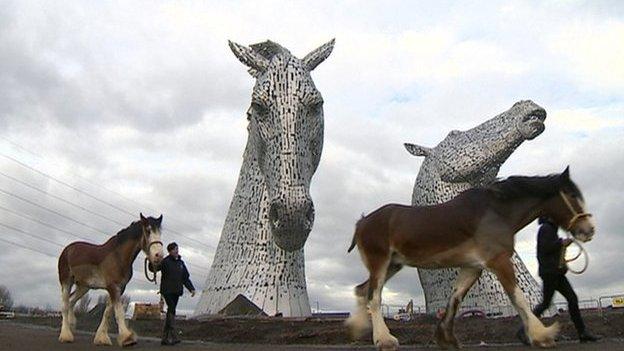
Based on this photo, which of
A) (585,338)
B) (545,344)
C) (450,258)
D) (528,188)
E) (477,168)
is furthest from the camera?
(477,168)

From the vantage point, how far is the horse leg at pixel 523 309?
5723 mm

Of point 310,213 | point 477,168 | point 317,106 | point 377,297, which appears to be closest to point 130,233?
point 377,297

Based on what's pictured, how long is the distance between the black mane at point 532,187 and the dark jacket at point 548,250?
49cm

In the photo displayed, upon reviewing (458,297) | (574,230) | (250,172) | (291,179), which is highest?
(250,172)

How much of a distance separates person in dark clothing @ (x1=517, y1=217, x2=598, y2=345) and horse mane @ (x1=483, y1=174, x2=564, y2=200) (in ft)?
1.38

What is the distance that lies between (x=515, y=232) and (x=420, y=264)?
37.1 inches

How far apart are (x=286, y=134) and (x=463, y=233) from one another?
7469 mm

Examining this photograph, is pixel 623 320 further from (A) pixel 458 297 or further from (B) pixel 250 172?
(B) pixel 250 172

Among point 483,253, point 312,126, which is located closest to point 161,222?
point 483,253

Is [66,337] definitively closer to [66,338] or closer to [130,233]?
[66,338]

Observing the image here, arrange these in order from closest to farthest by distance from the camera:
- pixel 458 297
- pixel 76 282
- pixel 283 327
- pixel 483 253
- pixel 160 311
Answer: pixel 483 253
pixel 458 297
pixel 76 282
pixel 283 327
pixel 160 311

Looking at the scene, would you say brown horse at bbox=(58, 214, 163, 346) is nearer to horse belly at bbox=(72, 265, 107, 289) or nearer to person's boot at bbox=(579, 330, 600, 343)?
horse belly at bbox=(72, 265, 107, 289)

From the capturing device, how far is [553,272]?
22.4ft

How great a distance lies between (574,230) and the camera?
241 inches
